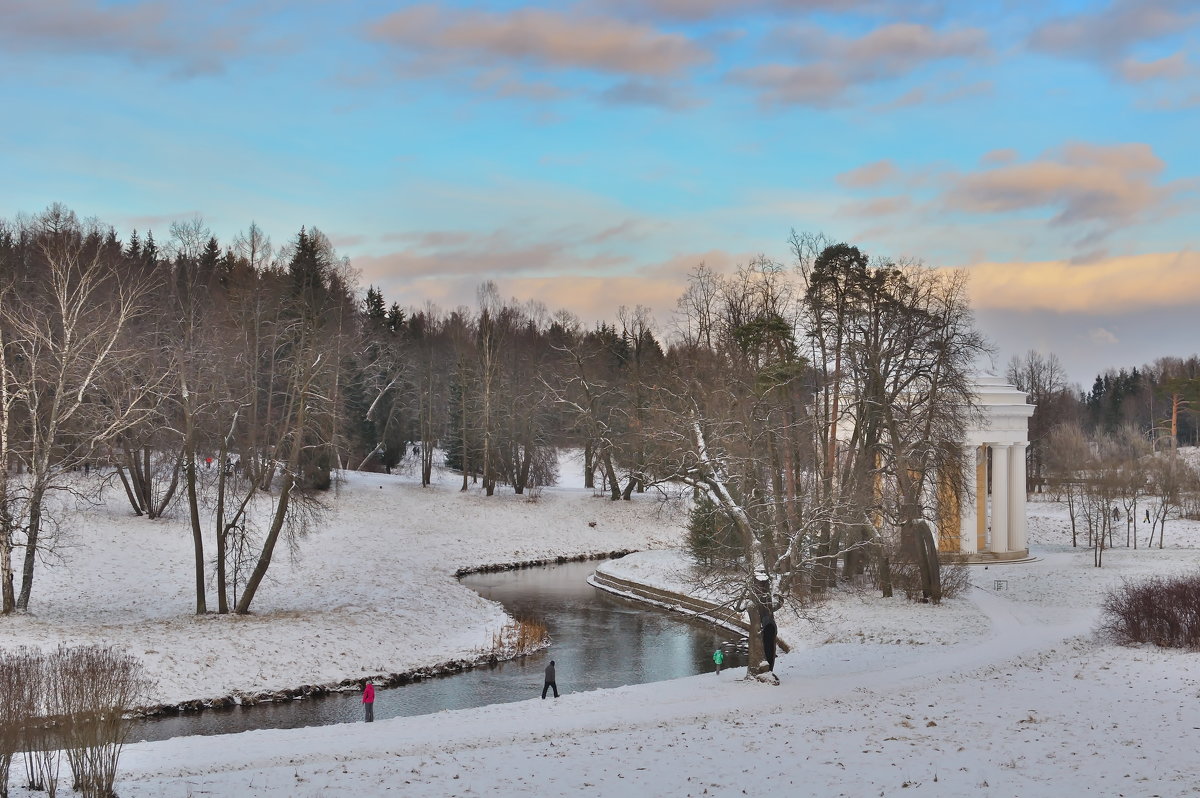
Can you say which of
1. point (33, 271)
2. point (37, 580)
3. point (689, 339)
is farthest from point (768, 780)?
point (33, 271)

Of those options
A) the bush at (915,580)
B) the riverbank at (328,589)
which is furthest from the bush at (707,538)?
the riverbank at (328,589)

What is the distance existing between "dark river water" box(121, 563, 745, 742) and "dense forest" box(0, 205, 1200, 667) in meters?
3.23

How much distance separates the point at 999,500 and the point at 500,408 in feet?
85.5

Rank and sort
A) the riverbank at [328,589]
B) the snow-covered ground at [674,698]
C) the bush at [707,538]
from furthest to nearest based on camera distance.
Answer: the bush at [707,538], the riverbank at [328,589], the snow-covered ground at [674,698]

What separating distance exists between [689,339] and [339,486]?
785 inches

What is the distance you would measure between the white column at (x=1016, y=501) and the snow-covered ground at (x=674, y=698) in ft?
12.6

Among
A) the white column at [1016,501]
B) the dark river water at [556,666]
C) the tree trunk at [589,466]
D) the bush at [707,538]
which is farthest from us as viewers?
the tree trunk at [589,466]

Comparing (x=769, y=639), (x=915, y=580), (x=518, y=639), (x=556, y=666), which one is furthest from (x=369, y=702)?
(x=915, y=580)

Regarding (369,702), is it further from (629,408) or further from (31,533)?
(629,408)

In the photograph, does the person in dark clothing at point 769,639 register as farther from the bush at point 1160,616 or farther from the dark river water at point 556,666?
the bush at point 1160,616

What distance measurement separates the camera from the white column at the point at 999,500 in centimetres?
4128

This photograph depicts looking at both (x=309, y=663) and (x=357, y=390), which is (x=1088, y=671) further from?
(x=357, y=390)

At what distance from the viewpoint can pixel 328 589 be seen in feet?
103

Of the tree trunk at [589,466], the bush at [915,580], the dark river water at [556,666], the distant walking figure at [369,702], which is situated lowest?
the dark river water at [556,666]
